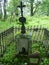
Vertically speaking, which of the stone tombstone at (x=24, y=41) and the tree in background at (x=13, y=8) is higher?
the tree in background at (x=13, y=8)

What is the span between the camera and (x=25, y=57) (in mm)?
8617

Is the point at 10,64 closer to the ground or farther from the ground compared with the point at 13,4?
closer to the ground

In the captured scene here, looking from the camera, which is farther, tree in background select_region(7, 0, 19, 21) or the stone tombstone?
tree in background select_region(7, 0, 19, 21)

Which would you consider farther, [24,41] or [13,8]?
[13,8]

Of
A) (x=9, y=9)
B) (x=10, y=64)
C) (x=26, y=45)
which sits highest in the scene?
(x=9, y=9)

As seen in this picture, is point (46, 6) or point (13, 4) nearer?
point (13, 4)

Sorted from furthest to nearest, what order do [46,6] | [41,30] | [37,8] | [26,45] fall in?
1. [37,8]
2. [46,6]
3. [41,30]
4. [26,45]

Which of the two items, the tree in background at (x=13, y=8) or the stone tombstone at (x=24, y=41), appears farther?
the tree in background at (x=13, y=8)

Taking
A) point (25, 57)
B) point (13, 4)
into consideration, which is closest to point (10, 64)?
point (25, 57)

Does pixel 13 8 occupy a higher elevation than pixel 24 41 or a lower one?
higher

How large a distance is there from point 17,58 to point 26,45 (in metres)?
1.01

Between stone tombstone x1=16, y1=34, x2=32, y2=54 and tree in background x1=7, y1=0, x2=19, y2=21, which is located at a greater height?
tree in background x1=7, y1=0, x2=19, y2=21

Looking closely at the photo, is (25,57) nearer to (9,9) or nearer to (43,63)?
(43,63)

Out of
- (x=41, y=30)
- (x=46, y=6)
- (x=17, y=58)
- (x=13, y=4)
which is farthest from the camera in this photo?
(x=46, y=6)
